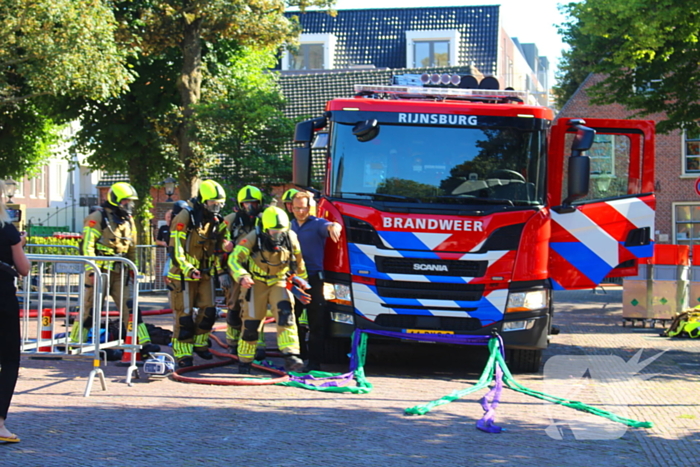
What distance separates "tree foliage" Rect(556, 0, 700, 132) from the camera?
12539 millimetres

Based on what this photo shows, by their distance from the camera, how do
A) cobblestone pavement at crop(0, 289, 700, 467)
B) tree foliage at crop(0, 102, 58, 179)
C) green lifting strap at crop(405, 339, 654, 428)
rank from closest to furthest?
cobblestone pavement at crop(0, 289, 700, 467) < green lifting strap at crop(405, 339, 654, 428) < tree foliage at crop(0, 102, 58, 179)

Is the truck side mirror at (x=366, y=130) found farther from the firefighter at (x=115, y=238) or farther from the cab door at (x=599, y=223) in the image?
the firefighter at (x=115, y=238)

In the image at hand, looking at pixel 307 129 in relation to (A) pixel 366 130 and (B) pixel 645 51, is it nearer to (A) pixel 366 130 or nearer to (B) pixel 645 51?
(A) pixel 366 130

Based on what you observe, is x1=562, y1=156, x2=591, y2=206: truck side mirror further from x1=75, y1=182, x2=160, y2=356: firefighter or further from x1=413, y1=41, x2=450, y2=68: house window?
x1=413, y1=41, x2=450, y2=68: house window

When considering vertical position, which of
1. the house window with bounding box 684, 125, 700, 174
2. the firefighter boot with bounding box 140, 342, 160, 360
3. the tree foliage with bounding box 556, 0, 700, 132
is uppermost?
the tree foliage with bounding box 556, 0, 700, 132

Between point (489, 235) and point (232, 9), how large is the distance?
1270cm

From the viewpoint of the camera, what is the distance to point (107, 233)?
30.2 feet

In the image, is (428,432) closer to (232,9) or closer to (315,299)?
(315,299)

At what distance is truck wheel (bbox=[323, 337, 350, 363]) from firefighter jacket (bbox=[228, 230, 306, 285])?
1.03 m

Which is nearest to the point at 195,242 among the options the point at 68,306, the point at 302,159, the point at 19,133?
the point at 302,159

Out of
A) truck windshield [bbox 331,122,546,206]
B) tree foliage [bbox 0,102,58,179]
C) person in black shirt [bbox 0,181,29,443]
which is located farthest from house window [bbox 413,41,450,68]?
person in black shirt [bbox 0,181,29,443]

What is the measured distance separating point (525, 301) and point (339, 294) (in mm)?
1911

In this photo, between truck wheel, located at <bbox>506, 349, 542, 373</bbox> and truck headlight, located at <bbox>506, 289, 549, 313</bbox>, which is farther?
truck wheel, located at <bbox>506, 349, 542, 373</bbox>

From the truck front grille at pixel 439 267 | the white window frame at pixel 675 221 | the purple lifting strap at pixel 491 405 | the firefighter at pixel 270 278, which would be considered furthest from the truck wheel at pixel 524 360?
the white window frame at pixel 675 221
